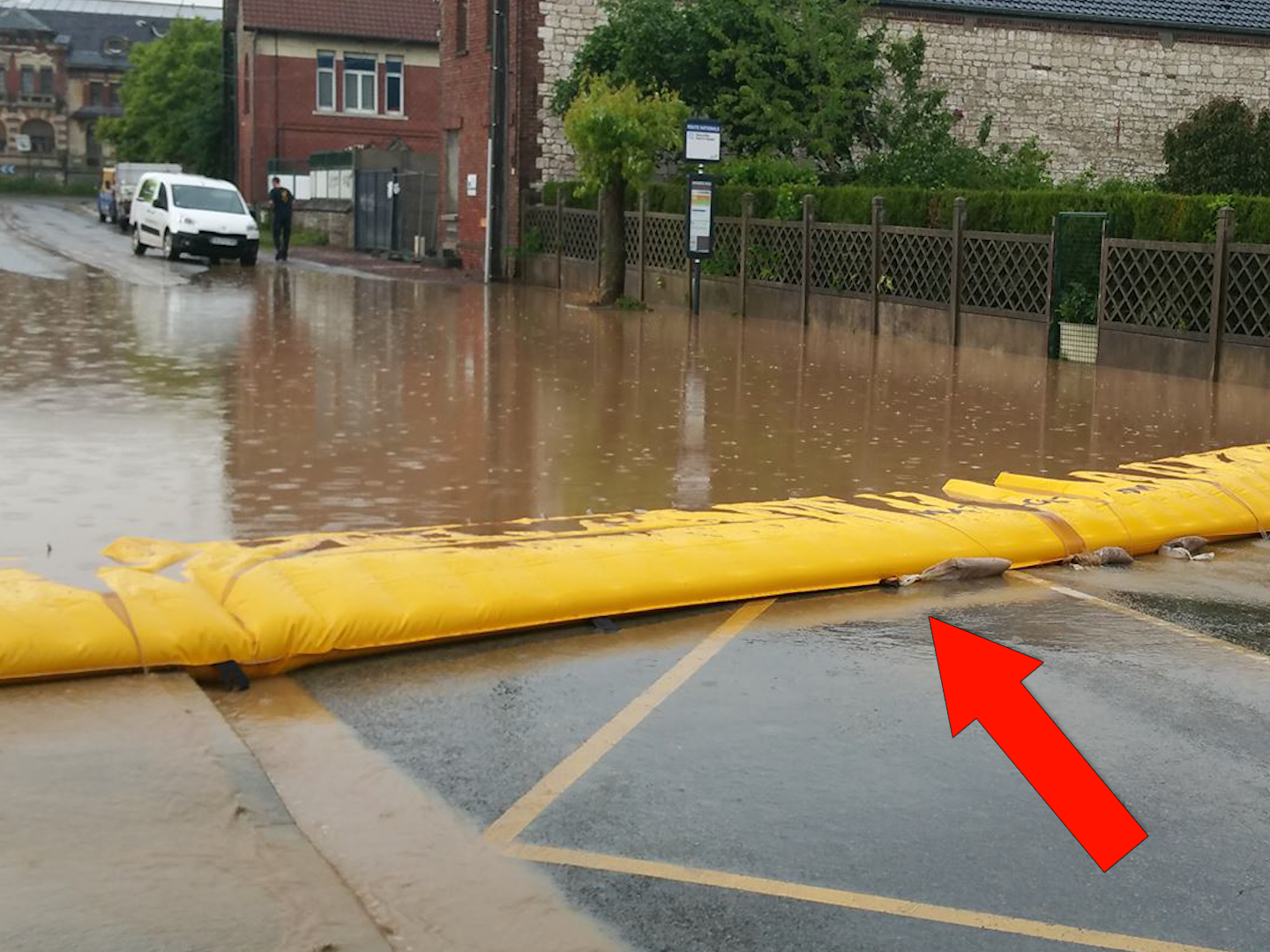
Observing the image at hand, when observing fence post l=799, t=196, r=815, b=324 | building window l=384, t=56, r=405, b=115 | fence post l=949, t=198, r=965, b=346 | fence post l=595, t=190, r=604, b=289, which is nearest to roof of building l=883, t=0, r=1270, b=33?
fence post l=595, t=190, r=604, b=289

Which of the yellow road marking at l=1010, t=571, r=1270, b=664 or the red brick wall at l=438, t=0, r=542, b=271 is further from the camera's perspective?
the red brick wall at l=438, t=0, r=542, b=271

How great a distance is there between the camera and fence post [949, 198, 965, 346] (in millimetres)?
21391

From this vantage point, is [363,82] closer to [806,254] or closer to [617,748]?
[806,254]

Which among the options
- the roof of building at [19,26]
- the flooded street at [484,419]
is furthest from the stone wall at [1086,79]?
the roof of building at [19,26]

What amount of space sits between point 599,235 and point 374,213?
50.2 ft

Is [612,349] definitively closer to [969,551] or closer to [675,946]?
[969,551]

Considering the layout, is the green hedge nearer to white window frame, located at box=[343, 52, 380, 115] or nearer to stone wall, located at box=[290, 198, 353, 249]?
stone wall, located at box=[290, 198, 353, 249]

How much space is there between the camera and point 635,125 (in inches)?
1069

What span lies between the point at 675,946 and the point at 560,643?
303 cm

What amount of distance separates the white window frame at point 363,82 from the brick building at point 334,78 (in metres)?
0.03

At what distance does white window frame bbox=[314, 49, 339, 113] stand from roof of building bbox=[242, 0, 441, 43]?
690 mm

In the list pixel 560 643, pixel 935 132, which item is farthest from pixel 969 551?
pixel 935 132

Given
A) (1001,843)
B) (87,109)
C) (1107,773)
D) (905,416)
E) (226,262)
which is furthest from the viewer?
(87,109)

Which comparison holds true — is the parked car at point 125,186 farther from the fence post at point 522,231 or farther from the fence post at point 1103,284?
the fence post at point 1103,284
